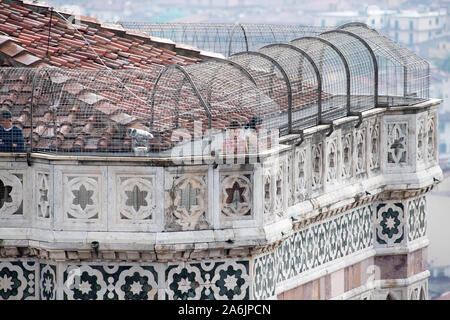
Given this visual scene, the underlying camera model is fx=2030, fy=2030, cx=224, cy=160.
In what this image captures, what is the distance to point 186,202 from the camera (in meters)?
23.6

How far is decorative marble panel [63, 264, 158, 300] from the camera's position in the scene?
24.0 meters

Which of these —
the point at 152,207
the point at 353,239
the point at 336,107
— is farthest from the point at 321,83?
the point at 152,207

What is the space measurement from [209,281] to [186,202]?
3.65ft

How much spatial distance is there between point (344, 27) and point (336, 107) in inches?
107

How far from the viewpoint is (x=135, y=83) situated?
25750mm

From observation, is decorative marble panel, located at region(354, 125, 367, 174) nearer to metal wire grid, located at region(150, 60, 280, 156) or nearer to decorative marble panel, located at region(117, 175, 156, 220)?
metal wire grid, located at region(150, 60, 280, 156)

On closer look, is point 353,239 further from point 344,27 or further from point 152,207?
point 152,207

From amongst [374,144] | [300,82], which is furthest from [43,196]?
[374,144]

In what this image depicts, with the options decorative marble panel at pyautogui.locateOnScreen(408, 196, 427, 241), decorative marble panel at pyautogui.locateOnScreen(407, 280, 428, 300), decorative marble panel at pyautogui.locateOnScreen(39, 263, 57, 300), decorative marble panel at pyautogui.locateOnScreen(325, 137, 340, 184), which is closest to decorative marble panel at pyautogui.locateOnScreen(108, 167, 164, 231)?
decorative marble panel at pyautogui.locateOnScreen(39, 263, 57, 300)

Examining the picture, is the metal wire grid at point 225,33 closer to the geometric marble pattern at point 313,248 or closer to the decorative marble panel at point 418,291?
the geometric marble pattern at point 313,248

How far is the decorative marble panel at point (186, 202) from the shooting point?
23516 millimetres

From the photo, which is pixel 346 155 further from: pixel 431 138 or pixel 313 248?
pixel 431 138
